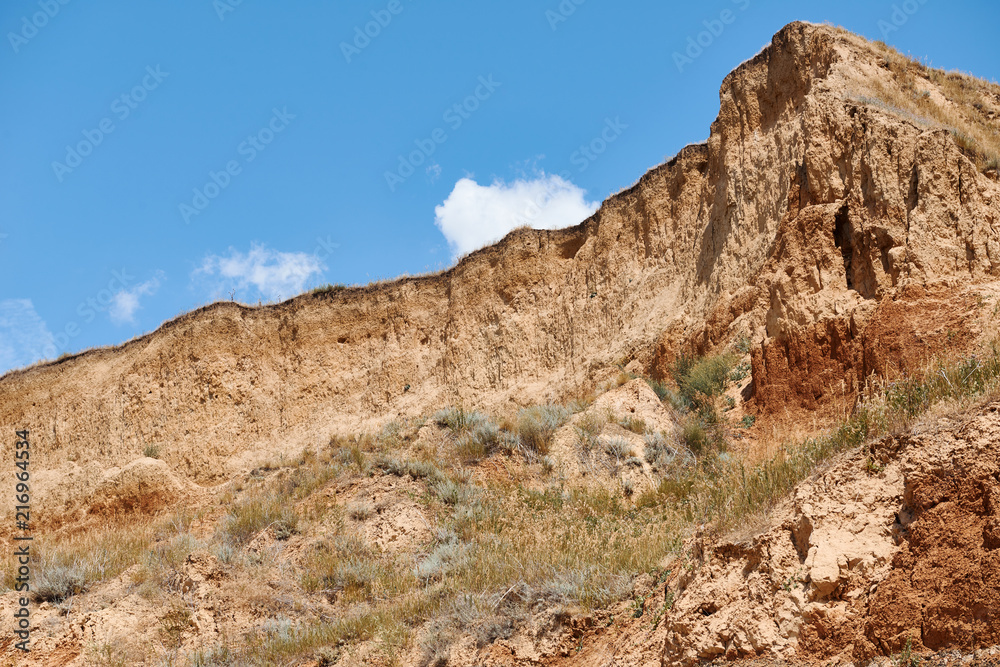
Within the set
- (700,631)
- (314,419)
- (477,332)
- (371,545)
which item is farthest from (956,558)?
(314,419)

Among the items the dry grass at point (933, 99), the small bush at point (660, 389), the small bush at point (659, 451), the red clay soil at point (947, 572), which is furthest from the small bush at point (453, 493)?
the dry grass at point (933, 99)

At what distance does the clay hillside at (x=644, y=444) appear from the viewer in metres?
5.02

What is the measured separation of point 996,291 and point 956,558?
5.72 metres

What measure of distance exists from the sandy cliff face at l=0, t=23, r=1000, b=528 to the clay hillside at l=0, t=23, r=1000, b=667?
0.06 metres

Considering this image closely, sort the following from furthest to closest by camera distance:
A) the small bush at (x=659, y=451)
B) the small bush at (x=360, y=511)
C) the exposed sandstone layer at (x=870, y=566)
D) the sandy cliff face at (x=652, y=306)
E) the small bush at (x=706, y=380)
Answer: the small bush at (x=706, y=380) → the small bush at (x=659, y=451) → the small bush at (x=360, y=511) → the sandy cliff face at (x=652, y=306) → the exposed sandstone layer at (x=870, y=566)

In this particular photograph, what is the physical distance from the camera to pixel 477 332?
67.6 feet

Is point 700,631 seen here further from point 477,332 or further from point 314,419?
point 314,419

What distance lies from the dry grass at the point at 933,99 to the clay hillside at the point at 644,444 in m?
0.10

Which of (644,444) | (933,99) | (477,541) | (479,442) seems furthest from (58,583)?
(933,99)

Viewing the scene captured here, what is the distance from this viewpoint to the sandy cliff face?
10141mm

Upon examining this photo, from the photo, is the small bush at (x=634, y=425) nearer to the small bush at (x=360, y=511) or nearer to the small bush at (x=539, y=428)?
the small bush at (x=539, y=428)

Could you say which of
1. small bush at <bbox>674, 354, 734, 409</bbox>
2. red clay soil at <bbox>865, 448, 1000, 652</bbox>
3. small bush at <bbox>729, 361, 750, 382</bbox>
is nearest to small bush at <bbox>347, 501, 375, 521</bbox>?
small bush at <bbox>674, 354, 734, 409</bbox>

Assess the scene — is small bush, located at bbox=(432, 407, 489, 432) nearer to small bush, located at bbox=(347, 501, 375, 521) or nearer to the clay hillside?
the clay hillside

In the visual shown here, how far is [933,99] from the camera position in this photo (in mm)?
14031
